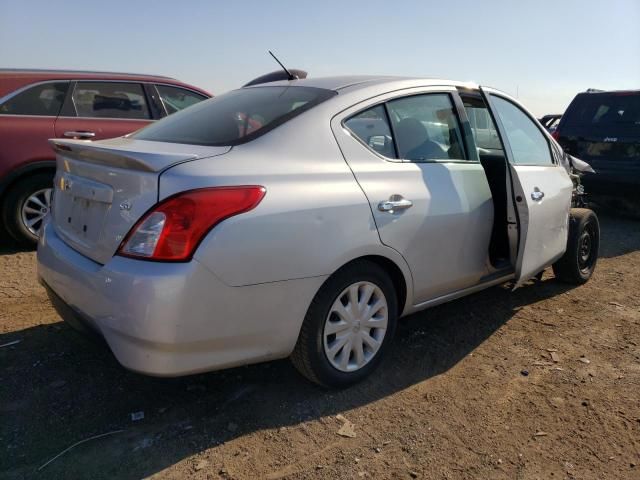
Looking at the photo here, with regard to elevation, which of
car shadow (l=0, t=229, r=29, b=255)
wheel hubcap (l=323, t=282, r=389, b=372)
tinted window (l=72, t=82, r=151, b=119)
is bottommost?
car shadow (l=0, t=229, r=29, b=255)

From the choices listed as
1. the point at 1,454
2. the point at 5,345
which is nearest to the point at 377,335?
the point at 1,454

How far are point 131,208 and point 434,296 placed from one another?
73.4 inches

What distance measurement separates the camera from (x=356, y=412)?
9.09 ft

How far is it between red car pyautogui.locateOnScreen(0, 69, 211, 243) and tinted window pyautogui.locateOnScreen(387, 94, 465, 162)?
11.6 feet

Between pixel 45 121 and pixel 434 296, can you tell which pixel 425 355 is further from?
pixel 45 121

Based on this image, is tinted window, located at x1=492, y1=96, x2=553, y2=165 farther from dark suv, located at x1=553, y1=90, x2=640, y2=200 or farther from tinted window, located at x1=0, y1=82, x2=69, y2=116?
tinted window, located at x1=0, y1=82, x2=69, y2=116

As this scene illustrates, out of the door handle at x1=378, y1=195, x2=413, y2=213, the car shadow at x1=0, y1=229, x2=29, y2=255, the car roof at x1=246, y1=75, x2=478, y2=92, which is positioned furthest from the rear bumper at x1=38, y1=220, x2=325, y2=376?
the car shadow at x1=0, y1=229, x2=29, y2=255

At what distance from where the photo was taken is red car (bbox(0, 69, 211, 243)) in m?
5.15

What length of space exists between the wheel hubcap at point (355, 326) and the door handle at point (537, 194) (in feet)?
4.53

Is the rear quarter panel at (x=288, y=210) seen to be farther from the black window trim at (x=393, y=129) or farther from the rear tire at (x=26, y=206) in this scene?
the rear tire at (x=26, y=206)

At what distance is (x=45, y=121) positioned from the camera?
5324 millimetres

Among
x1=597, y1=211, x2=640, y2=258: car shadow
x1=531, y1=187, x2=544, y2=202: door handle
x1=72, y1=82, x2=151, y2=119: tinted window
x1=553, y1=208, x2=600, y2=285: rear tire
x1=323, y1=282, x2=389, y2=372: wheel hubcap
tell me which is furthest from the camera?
x1=597, y1=211, x2=640, y2=258: car shadow

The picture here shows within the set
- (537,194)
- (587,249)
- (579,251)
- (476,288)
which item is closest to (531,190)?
(537,194)

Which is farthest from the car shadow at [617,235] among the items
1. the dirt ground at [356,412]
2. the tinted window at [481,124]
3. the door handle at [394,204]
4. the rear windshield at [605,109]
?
the door handle at [394,204]
